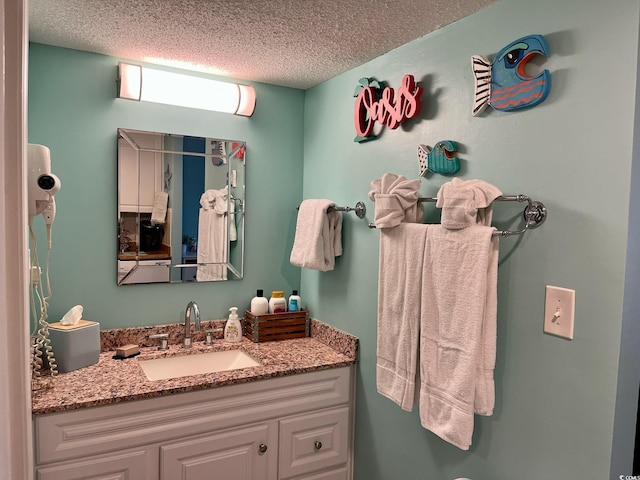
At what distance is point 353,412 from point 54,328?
4.30 ft

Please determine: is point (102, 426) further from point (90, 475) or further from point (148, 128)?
point (148, 128)

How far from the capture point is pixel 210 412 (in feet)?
5.82

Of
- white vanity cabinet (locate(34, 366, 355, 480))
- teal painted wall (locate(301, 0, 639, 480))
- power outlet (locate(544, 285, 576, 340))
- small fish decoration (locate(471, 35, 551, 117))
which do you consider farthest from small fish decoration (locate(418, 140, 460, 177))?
white vanity cabinet (locate(34, 366, 355, 480))

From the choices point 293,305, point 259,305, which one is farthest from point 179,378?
point 293,305

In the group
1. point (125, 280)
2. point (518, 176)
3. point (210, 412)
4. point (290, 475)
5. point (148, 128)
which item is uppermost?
point (148, 128)

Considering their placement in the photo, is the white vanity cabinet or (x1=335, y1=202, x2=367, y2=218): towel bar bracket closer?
the white vanity cabinet

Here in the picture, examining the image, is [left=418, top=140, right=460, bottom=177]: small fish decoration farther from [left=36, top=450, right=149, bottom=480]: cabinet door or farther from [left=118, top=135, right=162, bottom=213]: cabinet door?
[left=36, top=450, right=149, bottom=480]: cabinet door

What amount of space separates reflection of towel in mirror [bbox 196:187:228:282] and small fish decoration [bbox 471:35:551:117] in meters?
1.33

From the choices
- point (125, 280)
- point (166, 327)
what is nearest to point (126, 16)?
point (125, 280)

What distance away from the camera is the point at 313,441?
78.8 inches

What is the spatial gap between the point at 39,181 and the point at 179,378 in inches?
34.0

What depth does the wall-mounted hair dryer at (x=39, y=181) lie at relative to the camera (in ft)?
4.91

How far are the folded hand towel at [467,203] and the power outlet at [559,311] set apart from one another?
263 mm

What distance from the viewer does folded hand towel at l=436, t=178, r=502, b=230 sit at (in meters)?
1.31
